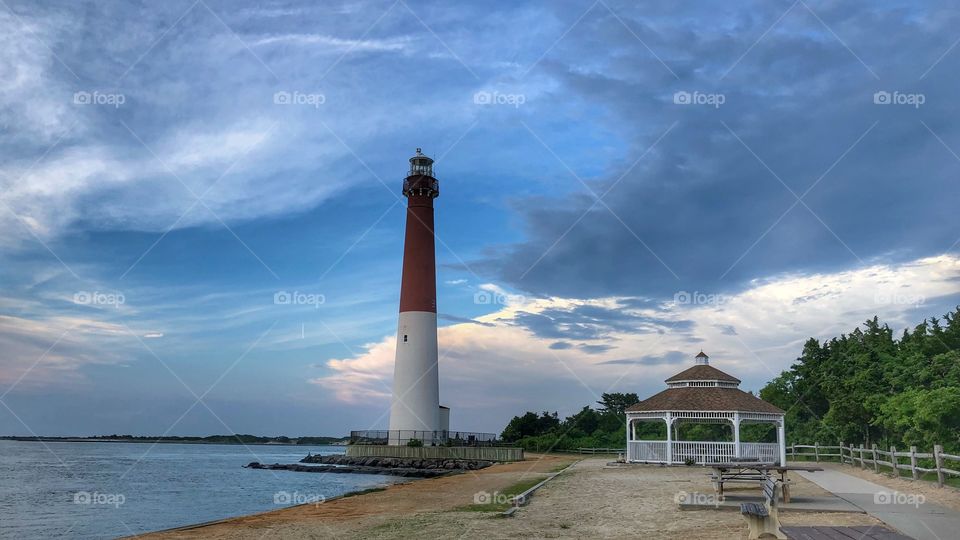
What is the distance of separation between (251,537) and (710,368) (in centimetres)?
2601

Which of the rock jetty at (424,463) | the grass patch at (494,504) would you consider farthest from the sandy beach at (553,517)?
the rock jetty at (424,463)

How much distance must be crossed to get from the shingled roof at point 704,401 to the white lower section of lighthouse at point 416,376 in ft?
53.8

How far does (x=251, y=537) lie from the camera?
15.2 m

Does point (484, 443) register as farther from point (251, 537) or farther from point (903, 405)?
point (251, 537)

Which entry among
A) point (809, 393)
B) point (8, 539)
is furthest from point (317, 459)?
point (8, 539)

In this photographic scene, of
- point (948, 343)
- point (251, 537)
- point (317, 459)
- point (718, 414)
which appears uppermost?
point (948, 343)

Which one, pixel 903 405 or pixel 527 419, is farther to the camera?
pixel 527 419

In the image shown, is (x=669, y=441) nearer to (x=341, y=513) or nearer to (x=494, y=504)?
(x=494, y=504)

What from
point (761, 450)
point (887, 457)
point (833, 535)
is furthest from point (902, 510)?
point (761, 450)

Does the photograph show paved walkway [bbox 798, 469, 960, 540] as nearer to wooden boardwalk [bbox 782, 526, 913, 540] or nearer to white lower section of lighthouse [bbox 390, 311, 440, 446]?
wooden boardwalk [bbox 782, 526, 913, 540]

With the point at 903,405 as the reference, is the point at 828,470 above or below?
below

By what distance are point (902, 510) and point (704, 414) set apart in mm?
17673

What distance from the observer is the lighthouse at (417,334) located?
1858 inches

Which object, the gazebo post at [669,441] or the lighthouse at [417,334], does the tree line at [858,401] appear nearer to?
the gazebo post at [669,441]
